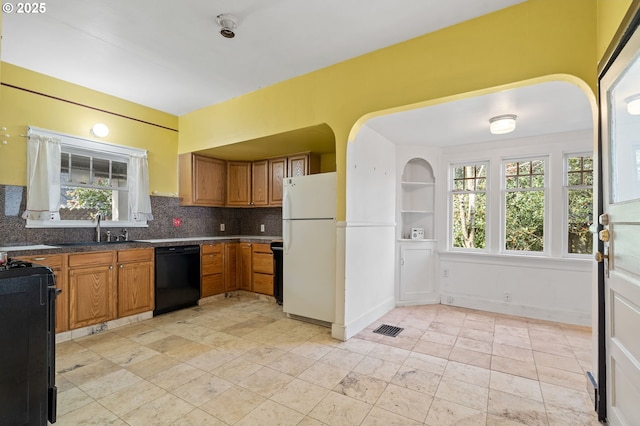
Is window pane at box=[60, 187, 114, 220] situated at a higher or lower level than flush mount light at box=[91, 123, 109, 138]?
lower

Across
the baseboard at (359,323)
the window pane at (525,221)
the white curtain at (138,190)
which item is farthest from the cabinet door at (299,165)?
the window pane at (525,221)

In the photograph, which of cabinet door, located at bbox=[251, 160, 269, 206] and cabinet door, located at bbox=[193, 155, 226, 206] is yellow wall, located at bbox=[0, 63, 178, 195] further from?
cabinet door, located at bbox=[251, 160, 269, 206]

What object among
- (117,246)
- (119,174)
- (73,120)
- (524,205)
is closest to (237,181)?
(119,174)

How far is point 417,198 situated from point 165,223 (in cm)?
381

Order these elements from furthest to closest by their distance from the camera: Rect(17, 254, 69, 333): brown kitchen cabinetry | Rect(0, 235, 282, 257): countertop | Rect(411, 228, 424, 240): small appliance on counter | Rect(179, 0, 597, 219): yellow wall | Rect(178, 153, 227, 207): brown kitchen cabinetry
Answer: Rect(178, 153, 227, 207): brown kitchen cabinetry
Rect(411, 228, 424, 240): small appliance on counter
Rect(17, 254, 69, 333): brown kitchen cabinetry
Rect(0, 235, 282, 257): countertop
Rect(179, 0, 597, 219): yellow wall

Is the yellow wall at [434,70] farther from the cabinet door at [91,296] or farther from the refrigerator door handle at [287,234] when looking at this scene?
the cabinet door at [91,296]

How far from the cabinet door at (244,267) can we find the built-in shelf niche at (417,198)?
2.40 meters

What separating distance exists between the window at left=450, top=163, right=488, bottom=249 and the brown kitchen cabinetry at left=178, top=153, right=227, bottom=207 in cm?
369

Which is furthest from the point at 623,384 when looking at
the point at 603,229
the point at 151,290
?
the point at 151,290

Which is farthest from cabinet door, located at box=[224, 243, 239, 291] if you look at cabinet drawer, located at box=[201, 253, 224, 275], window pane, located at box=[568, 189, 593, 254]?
window pane, located at box=[568, 189, 593, 254]

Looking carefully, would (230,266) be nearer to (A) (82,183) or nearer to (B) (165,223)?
(B) (165,223)

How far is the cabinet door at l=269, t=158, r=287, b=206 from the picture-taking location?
471cm

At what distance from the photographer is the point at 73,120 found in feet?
11.7

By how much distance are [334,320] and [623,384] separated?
2.24m
